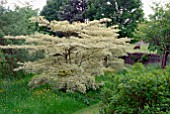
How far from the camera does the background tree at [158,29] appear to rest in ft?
43.6

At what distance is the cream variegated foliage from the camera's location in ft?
33.5

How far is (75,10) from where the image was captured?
15.9m

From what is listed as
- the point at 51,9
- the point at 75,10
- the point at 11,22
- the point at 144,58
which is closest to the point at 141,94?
the point at 11,22

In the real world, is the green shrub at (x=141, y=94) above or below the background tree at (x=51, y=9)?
below

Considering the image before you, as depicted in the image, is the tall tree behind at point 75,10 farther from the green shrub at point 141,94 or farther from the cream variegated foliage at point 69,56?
the green shrub at point 141,94

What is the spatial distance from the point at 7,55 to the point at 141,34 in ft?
20.7

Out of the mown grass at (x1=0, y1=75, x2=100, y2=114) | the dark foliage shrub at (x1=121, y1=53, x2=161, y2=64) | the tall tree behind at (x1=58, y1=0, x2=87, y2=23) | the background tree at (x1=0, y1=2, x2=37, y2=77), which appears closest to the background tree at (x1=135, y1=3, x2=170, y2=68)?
the tall tree behind at (x1=58, y1=0, x2=87, y2=23)

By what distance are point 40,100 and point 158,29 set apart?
22.6ft

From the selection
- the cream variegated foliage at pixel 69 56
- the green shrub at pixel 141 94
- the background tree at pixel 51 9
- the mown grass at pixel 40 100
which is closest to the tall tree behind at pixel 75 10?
the background tree at pixel 51 9

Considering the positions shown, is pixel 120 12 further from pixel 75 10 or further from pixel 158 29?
pixel 158 29

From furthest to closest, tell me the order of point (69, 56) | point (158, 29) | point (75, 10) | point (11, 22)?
point (75, 10), point (158, 29), point (11, 22), point (69, 56)

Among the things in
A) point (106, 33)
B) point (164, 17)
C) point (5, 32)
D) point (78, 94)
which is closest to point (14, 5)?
point (5, 32)

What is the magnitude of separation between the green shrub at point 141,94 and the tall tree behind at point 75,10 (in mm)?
11406

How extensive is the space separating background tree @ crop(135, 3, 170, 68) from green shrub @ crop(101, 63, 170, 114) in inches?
361
